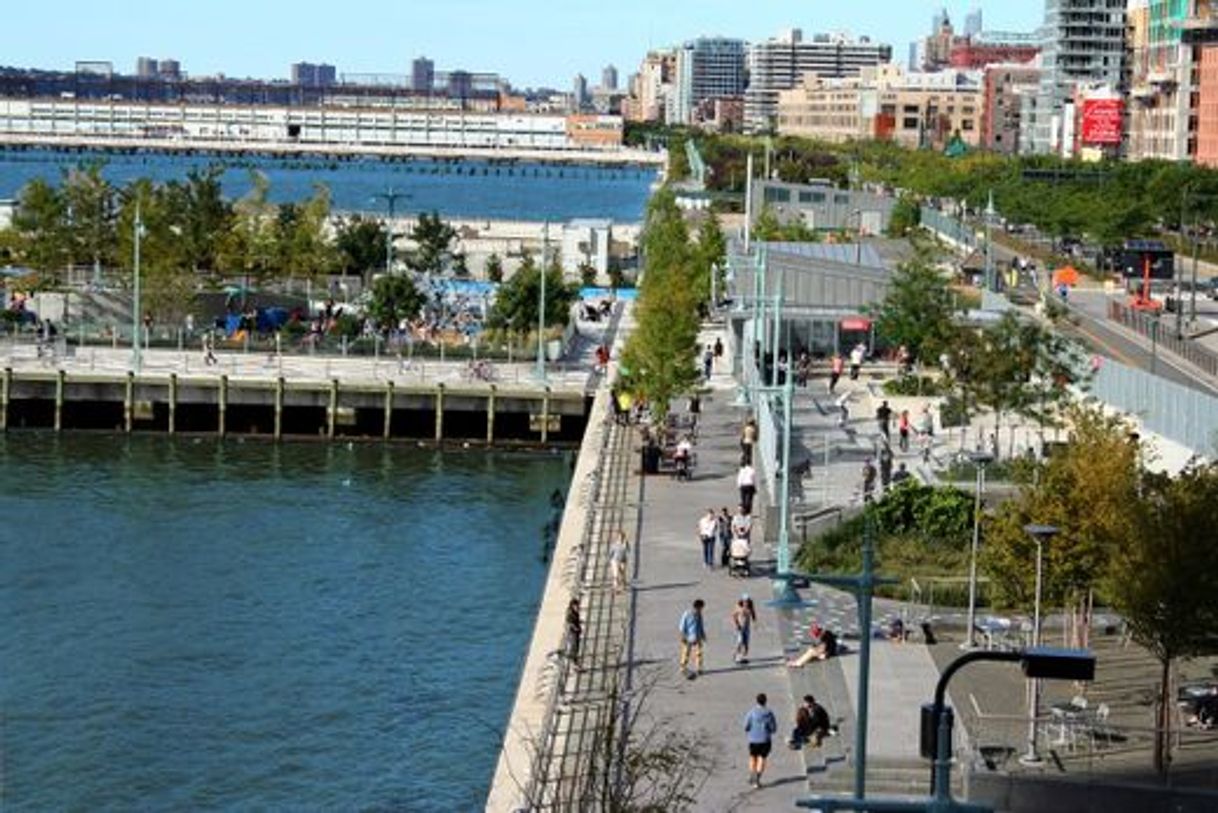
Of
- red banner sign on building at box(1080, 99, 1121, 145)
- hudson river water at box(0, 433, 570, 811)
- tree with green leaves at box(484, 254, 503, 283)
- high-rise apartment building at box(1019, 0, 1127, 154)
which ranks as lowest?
hudson river water at box(0, 433, 570, 811)

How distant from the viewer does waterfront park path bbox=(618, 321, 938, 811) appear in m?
22.2

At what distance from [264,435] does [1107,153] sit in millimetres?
107653

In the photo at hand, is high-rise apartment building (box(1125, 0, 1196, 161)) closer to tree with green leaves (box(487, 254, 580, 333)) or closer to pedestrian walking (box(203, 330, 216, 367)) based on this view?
tree with green leaves (box(487, 254, 580, 333))

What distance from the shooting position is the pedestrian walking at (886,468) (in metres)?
38.2

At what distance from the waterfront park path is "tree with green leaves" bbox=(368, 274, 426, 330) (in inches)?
1087

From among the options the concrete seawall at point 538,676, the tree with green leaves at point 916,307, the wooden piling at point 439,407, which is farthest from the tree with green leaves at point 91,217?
the concrete seawall at point 538,676

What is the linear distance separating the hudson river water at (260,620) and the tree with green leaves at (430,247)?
32044 millimetres

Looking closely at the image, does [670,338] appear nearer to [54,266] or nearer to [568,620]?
[568,620]

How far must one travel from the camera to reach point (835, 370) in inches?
2122

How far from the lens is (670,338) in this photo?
47.3 metres

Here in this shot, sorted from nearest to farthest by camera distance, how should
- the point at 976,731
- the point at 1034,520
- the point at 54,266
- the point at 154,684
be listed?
the point at 976,731 < the point at 1034,520 < the point at 154,684 < the point at 54,266

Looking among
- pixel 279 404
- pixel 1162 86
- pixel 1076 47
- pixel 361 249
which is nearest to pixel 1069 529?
pixel 279 404

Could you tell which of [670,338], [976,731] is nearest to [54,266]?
[670,338]

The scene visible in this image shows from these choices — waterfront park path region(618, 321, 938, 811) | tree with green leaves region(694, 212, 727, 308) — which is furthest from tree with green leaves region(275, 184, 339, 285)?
waterfront park path region(618, 321, 938, 811)
